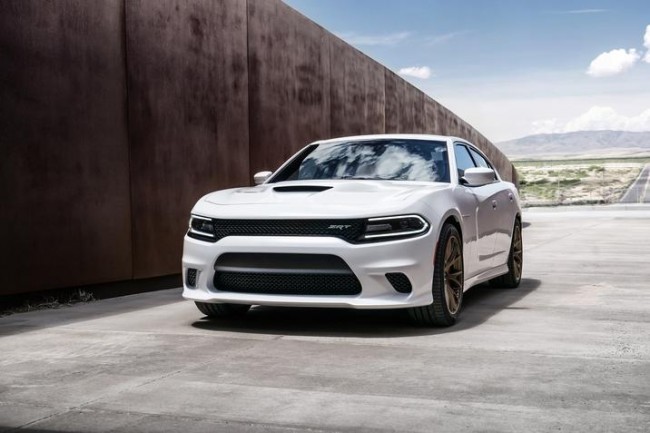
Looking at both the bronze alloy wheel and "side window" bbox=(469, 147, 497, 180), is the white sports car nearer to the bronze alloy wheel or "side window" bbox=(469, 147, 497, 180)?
the bronze alloy wheel

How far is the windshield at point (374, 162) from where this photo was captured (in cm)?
746

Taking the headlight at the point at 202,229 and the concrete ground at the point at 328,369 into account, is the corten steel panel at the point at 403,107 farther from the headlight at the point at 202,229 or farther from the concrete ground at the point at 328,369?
the headlight at the point at 202,229

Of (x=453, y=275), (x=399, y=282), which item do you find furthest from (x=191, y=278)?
(x=453, y=275)

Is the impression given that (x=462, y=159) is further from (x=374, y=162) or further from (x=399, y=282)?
(x=399, y=282)

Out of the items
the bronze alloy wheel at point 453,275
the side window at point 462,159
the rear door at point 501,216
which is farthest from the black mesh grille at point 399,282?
the rear door at point 501,216

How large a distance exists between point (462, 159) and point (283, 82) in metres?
5.10

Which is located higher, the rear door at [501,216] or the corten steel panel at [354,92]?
the corten steel panel at [354,92]

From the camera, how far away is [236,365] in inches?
209

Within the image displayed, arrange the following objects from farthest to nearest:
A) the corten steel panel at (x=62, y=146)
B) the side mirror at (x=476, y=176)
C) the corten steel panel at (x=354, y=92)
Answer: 1. the corten steel panel at (x=354, y=92)
2. the corten steel panel at (x=62, y=146)
3. the side mirror at (x=476, y=176)

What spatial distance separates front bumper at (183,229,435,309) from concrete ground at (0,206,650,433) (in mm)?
270

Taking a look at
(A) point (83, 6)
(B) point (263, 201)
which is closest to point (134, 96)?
(A) point (83, 6)

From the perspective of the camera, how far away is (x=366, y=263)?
6.13 m

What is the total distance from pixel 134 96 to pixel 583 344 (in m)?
5.47

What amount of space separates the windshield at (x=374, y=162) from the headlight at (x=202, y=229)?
4.16ft
